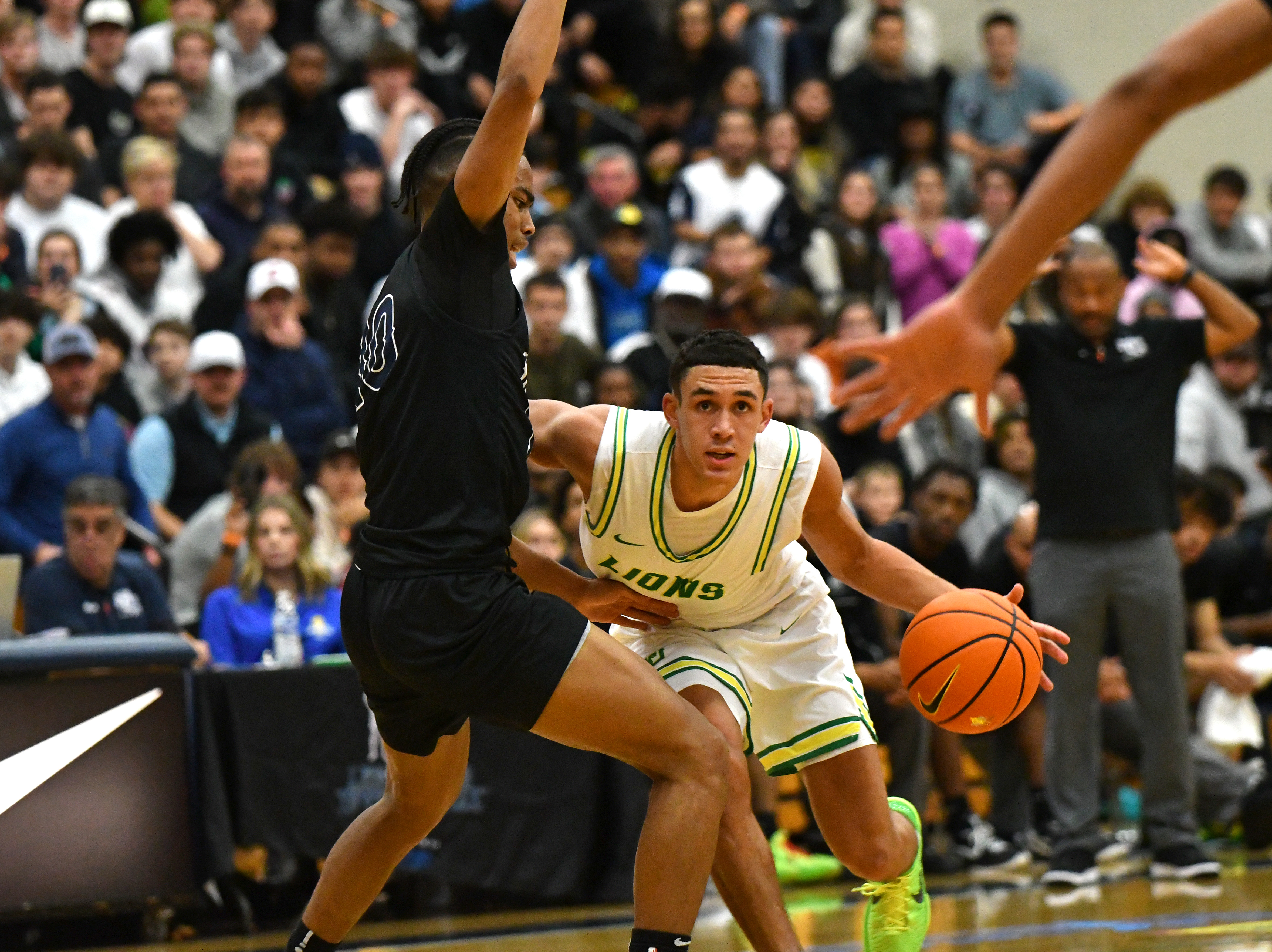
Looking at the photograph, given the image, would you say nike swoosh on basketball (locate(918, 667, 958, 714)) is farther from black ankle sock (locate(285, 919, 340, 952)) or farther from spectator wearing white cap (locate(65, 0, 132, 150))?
spectator wearing white cap (locate(65, 0, 132, 150))

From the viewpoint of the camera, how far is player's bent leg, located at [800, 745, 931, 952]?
5441 mm

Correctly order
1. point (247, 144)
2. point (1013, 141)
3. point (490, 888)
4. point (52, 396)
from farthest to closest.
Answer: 1. point (1013, 141)
2. point (247, 144)
3. point (52, 396)
4. point (490, 888)

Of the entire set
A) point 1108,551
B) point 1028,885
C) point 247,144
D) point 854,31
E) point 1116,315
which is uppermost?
point 854,31

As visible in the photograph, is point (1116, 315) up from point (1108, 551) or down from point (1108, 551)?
up

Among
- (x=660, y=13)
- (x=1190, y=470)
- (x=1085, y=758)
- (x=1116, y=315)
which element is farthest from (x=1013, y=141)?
(x=1085, y=758)

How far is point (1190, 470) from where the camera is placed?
1066 cm

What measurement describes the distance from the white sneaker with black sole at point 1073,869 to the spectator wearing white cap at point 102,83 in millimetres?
7531

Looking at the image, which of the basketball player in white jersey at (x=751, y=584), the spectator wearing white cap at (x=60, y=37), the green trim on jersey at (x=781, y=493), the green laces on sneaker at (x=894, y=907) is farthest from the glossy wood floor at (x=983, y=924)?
the spectator wearing white cap at (x=60, y=37)

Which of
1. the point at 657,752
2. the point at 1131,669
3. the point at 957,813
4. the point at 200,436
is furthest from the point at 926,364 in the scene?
the point at 200,436

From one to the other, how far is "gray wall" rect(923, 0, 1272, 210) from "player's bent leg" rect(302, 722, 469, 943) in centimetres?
1216

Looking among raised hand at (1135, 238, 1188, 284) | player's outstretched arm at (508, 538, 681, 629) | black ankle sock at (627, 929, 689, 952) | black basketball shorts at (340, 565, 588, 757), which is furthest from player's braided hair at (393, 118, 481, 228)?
raised hand at (1135, 238, 1188, 284)

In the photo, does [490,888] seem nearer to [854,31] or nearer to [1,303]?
[1,303]

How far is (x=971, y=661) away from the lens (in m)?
5.21

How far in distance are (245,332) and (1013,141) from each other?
755 centimetres
